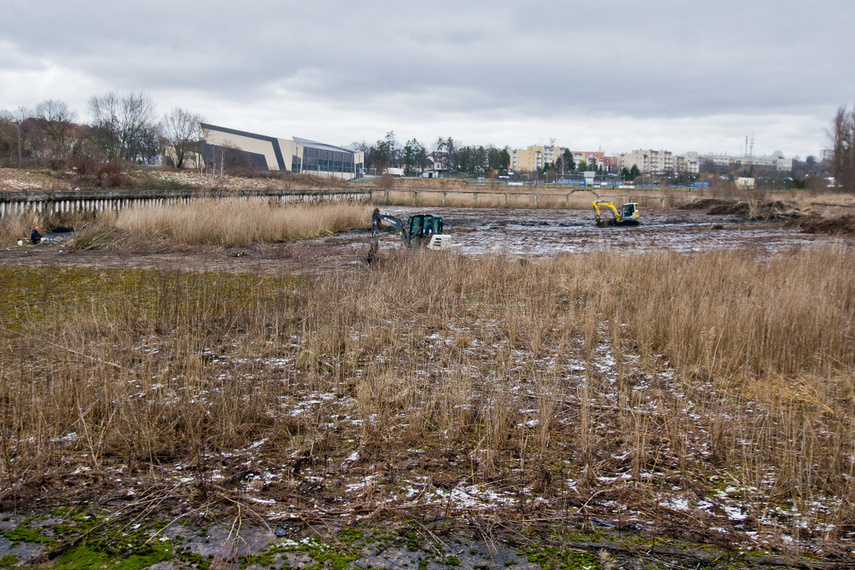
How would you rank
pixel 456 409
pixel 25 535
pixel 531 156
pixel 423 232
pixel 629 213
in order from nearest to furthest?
pixel 25 535
pixel 456 409
pixel 423 232
pixel 629 213
pixel 531 156

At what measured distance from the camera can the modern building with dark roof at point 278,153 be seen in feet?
205

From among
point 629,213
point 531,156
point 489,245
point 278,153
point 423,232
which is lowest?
point 489,245

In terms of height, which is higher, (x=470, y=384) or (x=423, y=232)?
(x=423, y=232)

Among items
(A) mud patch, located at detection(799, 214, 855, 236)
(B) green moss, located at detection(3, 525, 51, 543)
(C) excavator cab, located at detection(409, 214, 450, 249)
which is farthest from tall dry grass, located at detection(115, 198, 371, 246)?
(A) mud patch, located at detection(799, 214, 855, 236)

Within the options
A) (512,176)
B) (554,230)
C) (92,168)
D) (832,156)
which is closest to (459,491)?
(554,230)

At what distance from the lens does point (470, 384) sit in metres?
4.83

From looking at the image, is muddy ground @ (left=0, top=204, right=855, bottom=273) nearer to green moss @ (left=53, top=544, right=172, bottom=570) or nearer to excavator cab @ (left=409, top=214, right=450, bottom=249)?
excavator cab @ (left=409, top=214, right=450, bottom=249)

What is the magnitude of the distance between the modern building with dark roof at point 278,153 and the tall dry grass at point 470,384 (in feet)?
173

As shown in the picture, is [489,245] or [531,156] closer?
[489,245]

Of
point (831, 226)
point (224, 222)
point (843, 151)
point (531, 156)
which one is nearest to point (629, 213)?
point (831, 226)

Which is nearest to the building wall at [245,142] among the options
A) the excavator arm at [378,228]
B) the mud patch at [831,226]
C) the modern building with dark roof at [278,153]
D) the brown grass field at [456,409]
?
the modern building with dark roof at [278,153]

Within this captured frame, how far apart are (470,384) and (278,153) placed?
77739 millimetres

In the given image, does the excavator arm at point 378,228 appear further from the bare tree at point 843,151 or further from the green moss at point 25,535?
the bare tree at point 843,151

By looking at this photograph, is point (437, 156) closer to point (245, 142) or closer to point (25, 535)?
point (245, 142)
